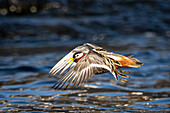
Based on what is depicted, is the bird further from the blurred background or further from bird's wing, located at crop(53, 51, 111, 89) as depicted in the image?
the blurred background

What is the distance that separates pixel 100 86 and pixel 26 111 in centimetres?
213

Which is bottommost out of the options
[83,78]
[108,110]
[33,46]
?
[108,110]

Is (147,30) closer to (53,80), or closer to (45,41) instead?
(45,41)

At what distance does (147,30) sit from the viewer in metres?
13.7

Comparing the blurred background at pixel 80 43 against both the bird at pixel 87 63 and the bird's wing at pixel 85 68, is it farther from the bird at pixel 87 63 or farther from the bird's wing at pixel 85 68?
the bird's wing at pixel 85 68

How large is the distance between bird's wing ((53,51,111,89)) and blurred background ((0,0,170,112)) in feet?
3.69

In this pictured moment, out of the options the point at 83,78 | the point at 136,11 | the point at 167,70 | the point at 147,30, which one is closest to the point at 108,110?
the point at 83,78

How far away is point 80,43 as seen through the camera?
11805 millimetres

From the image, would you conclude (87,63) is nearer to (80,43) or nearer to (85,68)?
(85,68)

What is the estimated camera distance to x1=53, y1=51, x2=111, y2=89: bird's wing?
460 cm

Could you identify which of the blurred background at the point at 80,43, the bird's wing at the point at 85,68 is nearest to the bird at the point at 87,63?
the bird's wing at the point at 85,68

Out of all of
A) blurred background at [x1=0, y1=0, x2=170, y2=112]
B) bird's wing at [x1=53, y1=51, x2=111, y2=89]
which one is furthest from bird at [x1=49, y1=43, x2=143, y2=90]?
blurred background at [x1=0, y1=0, x2=170, y2=112]

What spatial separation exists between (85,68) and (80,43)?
714cm

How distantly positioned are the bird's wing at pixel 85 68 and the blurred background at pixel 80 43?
1124mm
